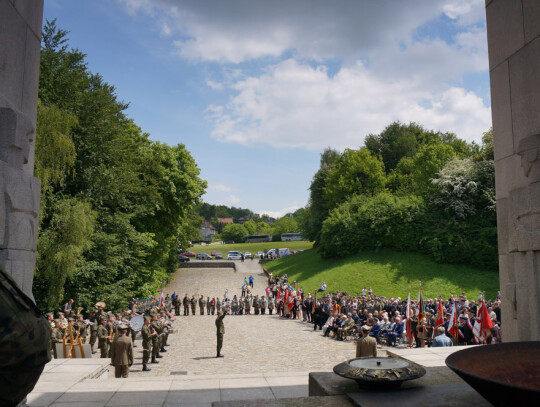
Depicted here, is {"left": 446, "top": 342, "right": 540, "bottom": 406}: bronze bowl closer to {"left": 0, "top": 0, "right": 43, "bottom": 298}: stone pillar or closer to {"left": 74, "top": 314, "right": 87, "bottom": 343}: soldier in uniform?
{"left": 0, "top": 0, "right": 43, "bottom": 298}: stone pillar

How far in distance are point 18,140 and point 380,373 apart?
4.36 meters

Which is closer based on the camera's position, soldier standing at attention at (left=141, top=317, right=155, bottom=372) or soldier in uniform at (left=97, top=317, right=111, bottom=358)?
soldier standing at attention at (left=141, top=317, right=155, bottom=372)

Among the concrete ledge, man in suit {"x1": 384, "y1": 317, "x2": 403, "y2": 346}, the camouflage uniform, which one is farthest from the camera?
man in suit {"x1": 384, "y1": 317, "x2": 403, "y2": 346}

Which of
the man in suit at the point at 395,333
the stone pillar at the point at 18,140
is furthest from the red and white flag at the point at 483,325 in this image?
the stone pillar at the point at 18,140

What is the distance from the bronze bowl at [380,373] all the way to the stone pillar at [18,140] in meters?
3.47

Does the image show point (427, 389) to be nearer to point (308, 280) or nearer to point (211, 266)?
point (308, 280)

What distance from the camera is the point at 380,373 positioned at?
12.9 feet

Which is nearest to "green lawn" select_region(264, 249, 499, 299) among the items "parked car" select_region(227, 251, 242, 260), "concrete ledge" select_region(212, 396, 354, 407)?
"parked car" select_region(227, 251, 242, 260)

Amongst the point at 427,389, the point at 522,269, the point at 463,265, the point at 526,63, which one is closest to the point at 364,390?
the point at 427,389

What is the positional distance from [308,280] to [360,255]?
5141 mm

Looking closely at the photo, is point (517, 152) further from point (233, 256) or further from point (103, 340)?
point (233, 256)

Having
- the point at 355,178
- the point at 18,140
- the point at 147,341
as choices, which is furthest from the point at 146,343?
the point at 355,178

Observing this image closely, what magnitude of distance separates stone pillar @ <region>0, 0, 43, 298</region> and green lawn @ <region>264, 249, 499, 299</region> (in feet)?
94.1

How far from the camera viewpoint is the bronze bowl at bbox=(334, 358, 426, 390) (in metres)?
3.86
